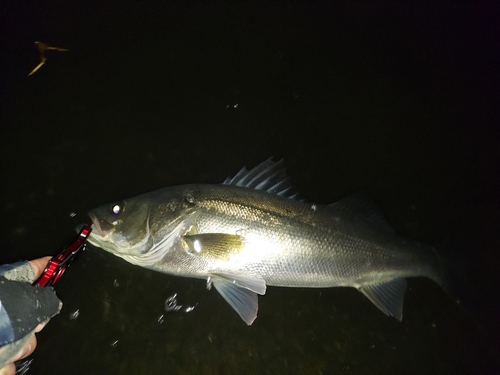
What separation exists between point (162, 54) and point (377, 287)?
8.06ft

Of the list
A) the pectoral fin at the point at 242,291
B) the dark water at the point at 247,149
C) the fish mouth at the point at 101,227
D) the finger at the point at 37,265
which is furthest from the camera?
the dark water at the point at 247,149

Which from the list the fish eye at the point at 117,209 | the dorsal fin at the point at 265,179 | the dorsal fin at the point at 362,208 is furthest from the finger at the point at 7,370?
the dorsal fin at the point at 362,208

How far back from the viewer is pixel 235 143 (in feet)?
8.51

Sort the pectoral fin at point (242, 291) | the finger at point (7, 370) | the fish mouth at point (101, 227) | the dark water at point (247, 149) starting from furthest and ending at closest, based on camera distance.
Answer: the dark water at point (247, 149) → the pectoral fin at point (242, 291) → the fish mouth at point (101, 227) → the finger at point (7, 370)

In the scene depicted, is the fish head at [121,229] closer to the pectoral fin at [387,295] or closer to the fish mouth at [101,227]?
the fish mouth at [101,227]

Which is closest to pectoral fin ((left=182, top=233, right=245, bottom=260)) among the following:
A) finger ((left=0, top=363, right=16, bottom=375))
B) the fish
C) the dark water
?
the fish

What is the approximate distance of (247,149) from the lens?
2.60 meters

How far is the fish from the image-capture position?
5.80ft

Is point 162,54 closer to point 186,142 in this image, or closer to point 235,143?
point 186,142

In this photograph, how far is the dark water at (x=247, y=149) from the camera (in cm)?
212

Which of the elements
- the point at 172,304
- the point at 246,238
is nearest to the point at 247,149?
the point at 246,238

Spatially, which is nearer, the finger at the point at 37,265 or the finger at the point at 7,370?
the finger at the point at 7,370

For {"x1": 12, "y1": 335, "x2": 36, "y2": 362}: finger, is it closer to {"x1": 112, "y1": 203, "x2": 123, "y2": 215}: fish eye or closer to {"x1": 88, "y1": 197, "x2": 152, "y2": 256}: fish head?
{"x1": 88, "y1": 197, "x2": 152, "y2": 256}: fish head

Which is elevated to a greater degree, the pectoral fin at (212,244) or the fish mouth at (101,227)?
the fish mouth at (101,227)
